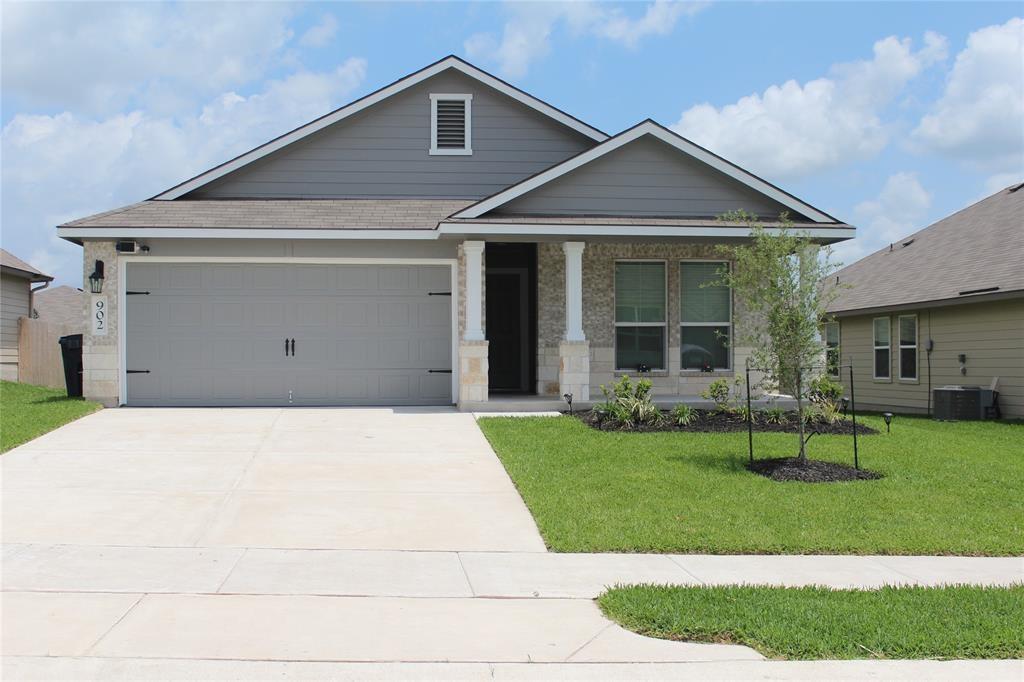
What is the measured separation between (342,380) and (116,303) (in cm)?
409

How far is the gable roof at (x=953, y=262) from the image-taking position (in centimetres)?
1927

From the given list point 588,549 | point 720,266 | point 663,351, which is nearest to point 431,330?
point 663,351

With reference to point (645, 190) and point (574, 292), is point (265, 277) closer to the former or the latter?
point (574, 292)

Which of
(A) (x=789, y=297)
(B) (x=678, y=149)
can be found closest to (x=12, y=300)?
(B) (x=678, y=149)

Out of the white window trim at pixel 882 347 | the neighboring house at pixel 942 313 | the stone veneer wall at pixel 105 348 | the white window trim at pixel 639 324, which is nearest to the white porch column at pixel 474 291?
the white window trim at pixel 639 324

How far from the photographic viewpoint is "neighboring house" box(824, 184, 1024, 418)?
1853cm

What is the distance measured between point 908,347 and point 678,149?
9.86 metres

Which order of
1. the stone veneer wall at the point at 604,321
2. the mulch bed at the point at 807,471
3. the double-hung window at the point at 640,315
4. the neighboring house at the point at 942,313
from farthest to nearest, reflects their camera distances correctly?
1. the neighboring house at the point at 942,313
2. the double-hung window at the point at 640,315
3. the stone veneer wall at the point at 604,321
4. the mulch bed at the point at 807,471

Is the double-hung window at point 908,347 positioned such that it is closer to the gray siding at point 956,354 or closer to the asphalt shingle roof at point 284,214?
the gray siding at point 956,354

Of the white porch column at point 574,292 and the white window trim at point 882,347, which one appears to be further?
the white window trim at point 882,347

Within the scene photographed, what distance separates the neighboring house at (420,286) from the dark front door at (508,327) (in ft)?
2.39

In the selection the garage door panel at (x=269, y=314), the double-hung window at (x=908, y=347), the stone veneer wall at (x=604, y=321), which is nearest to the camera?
the garage door panel at (x=269, y=314)

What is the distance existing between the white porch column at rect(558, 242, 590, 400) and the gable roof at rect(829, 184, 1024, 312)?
22.6ft

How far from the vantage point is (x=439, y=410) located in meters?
15.4
